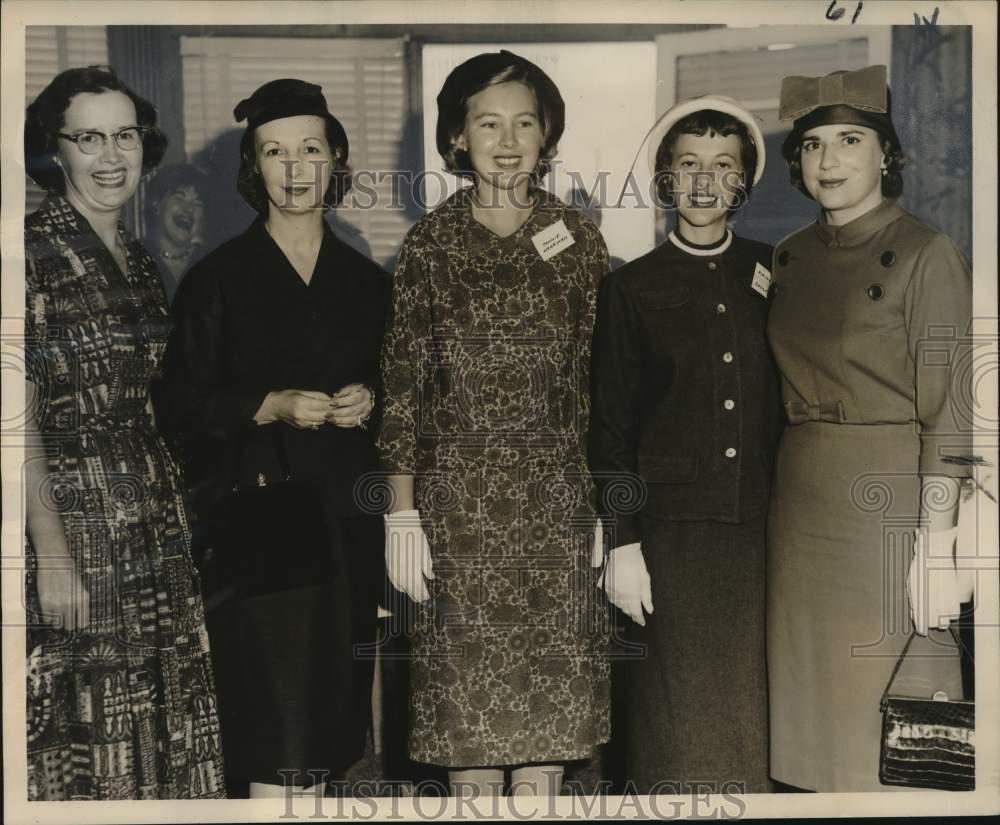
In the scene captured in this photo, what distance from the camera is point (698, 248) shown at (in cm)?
301

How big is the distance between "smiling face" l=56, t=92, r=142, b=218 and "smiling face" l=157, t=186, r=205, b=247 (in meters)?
0.11

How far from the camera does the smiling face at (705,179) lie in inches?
118

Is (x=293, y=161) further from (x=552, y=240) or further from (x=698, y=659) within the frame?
(x=698, y=659)

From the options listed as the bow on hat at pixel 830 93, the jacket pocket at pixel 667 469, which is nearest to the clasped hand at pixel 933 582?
the jacket pocket at pixel 667 469

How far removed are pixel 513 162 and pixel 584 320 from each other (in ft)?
1.60

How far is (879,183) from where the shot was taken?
304 cm

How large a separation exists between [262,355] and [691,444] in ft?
4.01

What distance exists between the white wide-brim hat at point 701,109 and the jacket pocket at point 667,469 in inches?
32.2

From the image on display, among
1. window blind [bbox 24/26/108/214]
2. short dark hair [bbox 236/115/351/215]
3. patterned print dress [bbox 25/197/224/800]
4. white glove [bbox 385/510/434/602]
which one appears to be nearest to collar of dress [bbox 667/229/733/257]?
short dark hair [bbox 236/115/351/215]

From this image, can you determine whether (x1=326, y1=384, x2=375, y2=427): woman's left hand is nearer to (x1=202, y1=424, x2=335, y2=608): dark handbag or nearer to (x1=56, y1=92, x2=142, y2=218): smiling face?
(x1=202, y1=424, x2=335, y2=608): dark handbag

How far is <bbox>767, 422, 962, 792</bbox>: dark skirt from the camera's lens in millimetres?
2982

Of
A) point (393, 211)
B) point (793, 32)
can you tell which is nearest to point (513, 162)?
point (393, 211)

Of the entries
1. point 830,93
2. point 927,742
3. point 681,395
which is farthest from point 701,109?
point 927,742

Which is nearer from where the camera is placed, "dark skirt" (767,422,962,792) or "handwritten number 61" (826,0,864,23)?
"dark skirt" (767,422,962,792)
